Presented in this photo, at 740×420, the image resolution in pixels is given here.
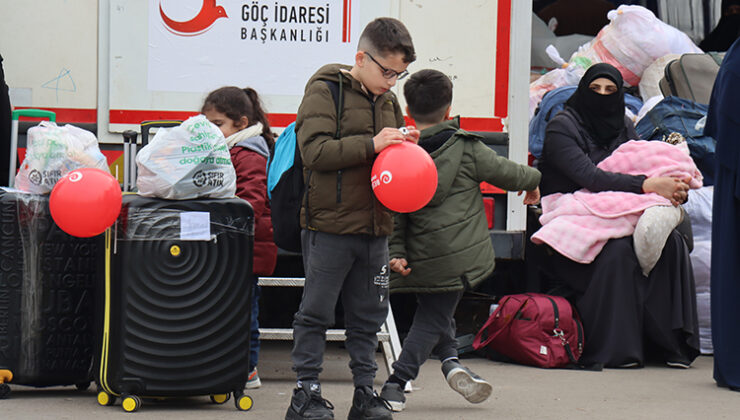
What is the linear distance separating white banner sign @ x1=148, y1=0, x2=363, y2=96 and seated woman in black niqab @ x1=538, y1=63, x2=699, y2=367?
162 cm

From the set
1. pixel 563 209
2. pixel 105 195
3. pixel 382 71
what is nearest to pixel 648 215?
pixel 563 209

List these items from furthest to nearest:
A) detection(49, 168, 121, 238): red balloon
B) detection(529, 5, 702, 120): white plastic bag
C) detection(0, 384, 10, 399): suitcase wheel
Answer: detection(529, 5, 702, 120): white plastic bag < detection(0, 384, 10, 399): suitcase wheel < detection(49, 168, 121, 238): red balloon

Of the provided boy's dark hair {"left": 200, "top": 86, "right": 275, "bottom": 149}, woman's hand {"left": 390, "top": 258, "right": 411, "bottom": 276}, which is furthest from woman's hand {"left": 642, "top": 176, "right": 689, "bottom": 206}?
boy's dark hair {"left": 200, "top": 86, "right": 275, "bottom": 149}

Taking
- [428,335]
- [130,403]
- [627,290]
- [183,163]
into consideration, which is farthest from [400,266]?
[627,290]

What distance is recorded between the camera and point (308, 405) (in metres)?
4.06

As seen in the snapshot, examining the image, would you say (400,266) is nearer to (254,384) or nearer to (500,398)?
(500,398)

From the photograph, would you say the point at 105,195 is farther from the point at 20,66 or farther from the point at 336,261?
the point at 20,66

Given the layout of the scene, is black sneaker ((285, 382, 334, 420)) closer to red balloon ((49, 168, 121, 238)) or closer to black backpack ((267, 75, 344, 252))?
black backpack ((267, 75, 344, 252))

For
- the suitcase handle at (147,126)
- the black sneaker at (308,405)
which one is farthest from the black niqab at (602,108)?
the black sneaker at (308,405)

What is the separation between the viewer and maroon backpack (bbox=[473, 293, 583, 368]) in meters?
5.96

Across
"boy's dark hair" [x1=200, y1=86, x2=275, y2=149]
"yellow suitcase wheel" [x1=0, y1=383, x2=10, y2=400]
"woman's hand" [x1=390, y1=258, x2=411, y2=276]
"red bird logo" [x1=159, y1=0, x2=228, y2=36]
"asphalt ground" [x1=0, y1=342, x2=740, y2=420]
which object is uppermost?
"red bird logo" [x1=159, y1=0, x2=228, y2=36]

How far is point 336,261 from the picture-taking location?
13.4ft

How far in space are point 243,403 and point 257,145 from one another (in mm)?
1286

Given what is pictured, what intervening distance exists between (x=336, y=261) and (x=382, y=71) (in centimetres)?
75
